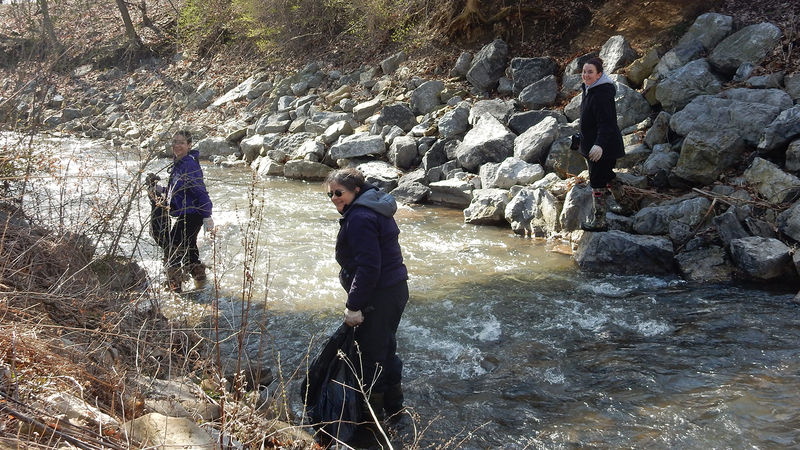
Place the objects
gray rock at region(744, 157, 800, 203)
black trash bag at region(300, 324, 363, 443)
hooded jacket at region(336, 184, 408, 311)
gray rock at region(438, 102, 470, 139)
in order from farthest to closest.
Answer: gray rock at region(438, 102, 470, 139) < gray rock at region(744, 157, 800, 203) < black trash bag at region(300, 324, 363, 443) < hooded jacket at region(336, 184, 408, 311)

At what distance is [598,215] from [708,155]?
1647 millimetres

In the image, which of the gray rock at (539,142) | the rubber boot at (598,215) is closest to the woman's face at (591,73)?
the rubber boot at (598,215)

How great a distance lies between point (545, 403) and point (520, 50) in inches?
397

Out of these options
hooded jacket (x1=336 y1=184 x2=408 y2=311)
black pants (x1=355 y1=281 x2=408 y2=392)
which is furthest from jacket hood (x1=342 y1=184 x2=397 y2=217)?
black pants (x1=355 y1=281 x2=408 y2=392)

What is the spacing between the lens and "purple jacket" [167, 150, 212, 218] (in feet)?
19.4

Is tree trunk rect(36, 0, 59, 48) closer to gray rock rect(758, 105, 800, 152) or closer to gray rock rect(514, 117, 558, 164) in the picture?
gray rock rect(514, 117, 558, 164)

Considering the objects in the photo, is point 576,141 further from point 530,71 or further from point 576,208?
point 530,71

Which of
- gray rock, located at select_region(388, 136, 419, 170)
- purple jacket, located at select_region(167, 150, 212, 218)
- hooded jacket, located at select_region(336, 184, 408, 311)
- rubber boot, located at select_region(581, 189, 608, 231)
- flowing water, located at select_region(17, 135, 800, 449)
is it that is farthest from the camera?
gray rock, located at select_region(388, 136, 419, 170)

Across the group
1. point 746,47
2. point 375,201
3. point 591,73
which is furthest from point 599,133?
point 375,201

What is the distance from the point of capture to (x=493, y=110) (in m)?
11.3

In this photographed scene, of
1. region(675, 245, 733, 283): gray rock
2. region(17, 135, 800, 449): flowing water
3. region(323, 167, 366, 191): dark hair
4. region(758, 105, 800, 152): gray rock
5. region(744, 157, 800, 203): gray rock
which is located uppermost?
region(758, 105, 800, 152): gray rock

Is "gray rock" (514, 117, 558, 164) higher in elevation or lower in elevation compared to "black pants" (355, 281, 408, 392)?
higher

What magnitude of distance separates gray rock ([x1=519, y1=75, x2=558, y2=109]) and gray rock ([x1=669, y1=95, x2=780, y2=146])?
2.99 m

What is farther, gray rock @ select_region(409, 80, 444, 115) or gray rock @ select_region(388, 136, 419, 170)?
gray rock @ select_region(409, 80, 444, 115)
